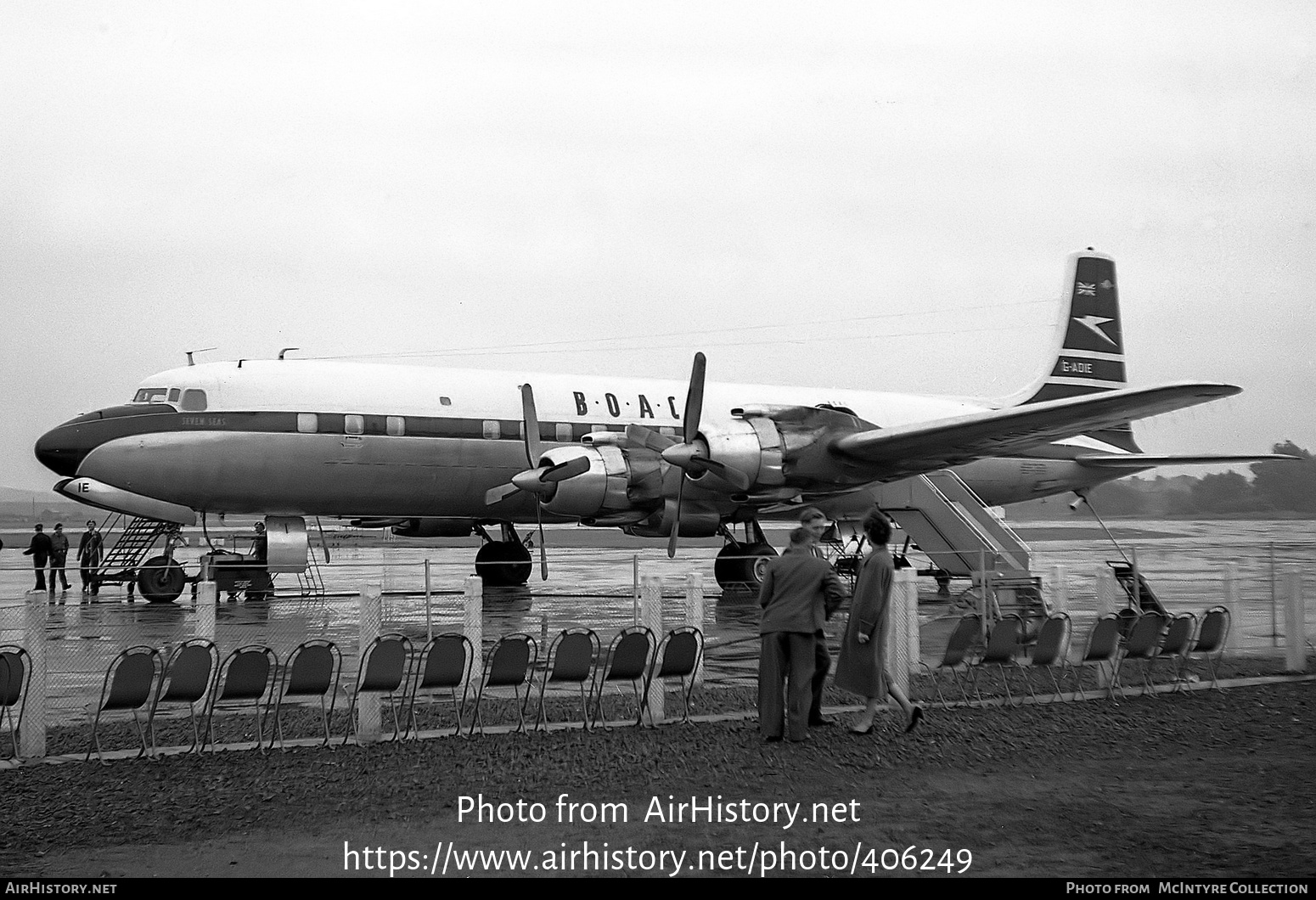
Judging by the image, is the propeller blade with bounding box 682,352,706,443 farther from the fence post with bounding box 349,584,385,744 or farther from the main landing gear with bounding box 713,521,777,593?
the fence post with bounding box 349,584,385,744

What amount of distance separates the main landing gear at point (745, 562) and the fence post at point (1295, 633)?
8534 mm

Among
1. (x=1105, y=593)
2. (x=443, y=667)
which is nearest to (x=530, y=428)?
(x=1105, y=593)

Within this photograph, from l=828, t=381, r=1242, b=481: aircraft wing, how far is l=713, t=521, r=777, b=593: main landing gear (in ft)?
9.20

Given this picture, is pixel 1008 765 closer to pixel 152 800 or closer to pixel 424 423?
pixel 152 800

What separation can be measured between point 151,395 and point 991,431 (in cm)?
1273

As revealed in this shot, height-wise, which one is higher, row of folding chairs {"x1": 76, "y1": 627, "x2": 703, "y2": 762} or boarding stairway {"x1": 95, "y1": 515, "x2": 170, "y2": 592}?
row of folding chairs {"x1": 76, "y1": 627, "x2": 703, "y2": 762}

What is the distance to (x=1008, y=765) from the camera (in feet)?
24.7

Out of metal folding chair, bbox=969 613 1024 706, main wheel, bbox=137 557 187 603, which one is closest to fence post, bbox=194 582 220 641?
metal folding chair, bbox=969 613 1024 706

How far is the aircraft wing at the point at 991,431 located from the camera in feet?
51.1

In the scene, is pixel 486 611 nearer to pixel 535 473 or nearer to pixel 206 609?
pixel 535 473

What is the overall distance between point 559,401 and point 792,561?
12.7 m

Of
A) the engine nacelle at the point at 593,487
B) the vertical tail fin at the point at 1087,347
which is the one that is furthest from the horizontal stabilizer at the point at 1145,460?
the engine nacelle at the point at 593,487

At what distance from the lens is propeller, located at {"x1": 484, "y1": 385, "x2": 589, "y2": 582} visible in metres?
17.5
